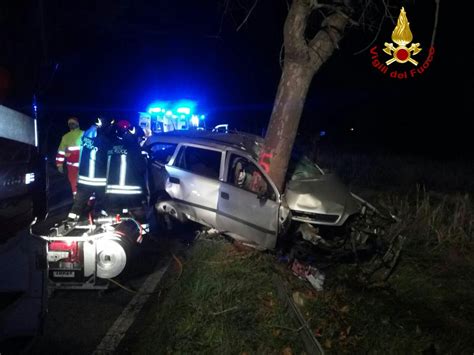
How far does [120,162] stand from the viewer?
463 cm

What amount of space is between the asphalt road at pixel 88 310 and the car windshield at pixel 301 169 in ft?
7.13

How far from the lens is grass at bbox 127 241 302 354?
3352 millimetres

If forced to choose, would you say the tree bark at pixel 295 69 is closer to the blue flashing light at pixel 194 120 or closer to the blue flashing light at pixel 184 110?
the blue flashing light at pixel 184 110

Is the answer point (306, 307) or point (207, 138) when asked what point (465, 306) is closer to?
point (306, 307)

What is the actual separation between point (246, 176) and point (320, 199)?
1241mm

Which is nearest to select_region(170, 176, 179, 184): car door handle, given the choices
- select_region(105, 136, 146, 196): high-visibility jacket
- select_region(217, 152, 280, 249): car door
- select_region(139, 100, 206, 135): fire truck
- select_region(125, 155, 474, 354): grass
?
select_region(217, 152, 280, 249): car door

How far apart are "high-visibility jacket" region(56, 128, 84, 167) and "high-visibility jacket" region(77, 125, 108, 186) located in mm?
2140

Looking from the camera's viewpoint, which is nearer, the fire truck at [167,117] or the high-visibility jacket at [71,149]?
the high-visibility jacket at [71,149]

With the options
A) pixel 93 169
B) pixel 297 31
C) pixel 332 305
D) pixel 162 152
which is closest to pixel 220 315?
pixel 332 305

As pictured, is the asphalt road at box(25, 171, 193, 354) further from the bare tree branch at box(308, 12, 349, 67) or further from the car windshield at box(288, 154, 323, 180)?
the bare tree branch at box(308, 12, 349, 67)

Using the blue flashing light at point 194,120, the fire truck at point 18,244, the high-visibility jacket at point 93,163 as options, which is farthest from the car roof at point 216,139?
the blue flashing light at point 194,120

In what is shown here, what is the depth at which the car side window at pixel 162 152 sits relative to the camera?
677 cm

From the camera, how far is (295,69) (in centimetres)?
514

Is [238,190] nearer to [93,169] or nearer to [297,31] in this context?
[93,169]
